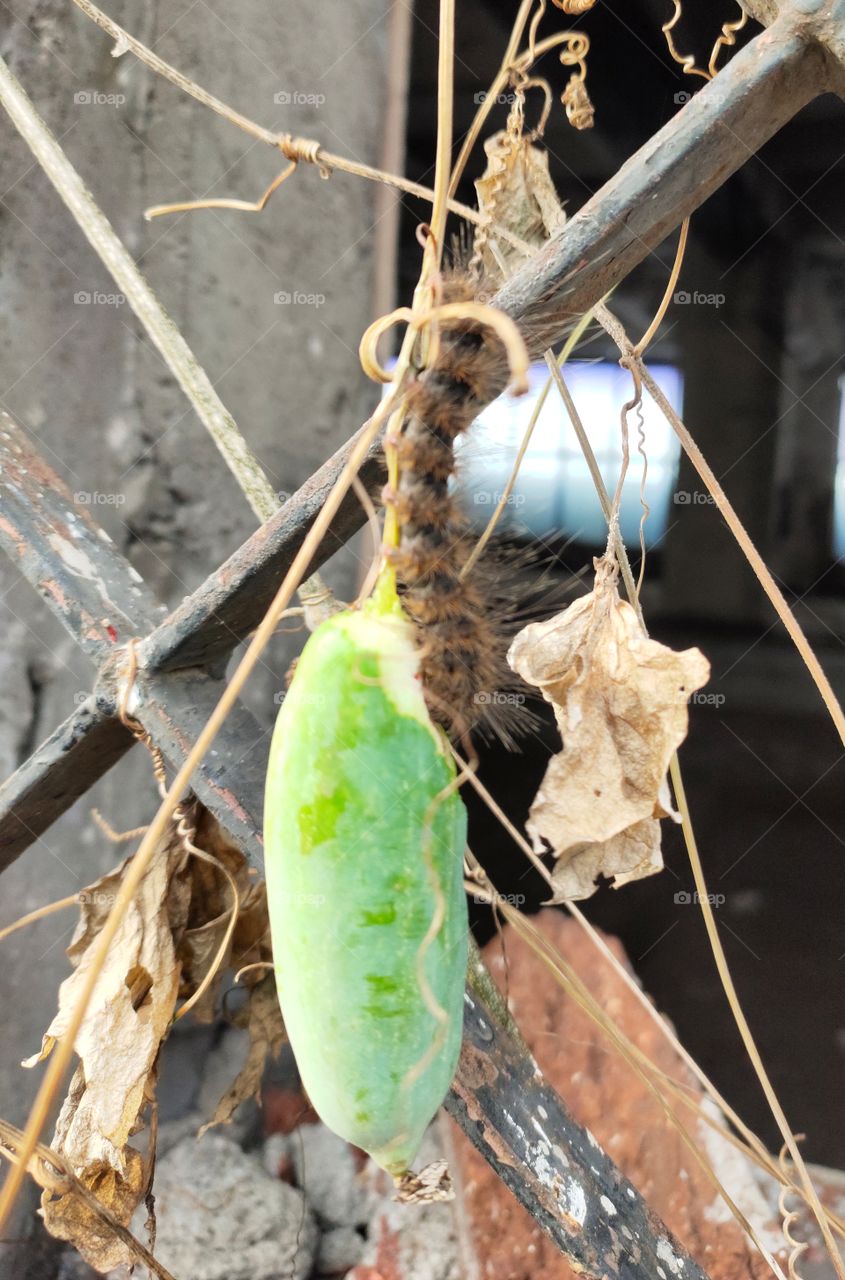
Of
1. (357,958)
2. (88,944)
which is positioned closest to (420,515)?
(357,958)

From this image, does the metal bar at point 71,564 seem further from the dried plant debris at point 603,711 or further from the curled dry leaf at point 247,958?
A: the dried plant debris at point 603,711

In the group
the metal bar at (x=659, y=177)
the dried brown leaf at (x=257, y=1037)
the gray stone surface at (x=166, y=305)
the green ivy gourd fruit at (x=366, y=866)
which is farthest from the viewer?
the gray stone surface at (x=166, y=305)

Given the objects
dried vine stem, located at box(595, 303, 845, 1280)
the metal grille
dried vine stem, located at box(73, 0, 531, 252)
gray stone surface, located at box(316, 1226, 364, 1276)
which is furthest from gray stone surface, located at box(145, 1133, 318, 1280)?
dried vine stem, located at box(73, 0, 531, 252)

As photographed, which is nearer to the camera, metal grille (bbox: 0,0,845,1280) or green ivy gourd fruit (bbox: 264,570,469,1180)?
green ivy gourd fruit (bbox: 264,570,469,1180)

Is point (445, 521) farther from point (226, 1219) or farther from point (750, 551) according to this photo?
point (226, 1219)

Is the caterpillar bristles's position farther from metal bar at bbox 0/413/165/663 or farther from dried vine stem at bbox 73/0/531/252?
metal bar at bbox 0/413/165/663

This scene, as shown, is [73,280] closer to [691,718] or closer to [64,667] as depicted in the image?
[64,667]

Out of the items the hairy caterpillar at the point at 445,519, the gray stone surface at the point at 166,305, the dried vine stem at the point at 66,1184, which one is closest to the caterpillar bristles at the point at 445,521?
the hairy caterpillar at the point at 445,519
